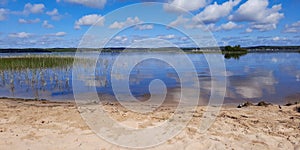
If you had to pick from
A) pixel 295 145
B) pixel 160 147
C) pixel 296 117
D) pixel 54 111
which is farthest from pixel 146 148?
pixel 296 117

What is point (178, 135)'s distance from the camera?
6398mm

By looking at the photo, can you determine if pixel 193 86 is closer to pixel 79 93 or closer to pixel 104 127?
pixel 79 93

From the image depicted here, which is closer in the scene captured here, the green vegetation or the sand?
the sand

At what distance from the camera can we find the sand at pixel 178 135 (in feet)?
19.2

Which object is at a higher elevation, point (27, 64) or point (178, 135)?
point (27, 64)

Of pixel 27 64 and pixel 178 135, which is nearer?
pixel 178 135

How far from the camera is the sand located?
5.87 m

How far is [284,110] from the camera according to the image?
838 centimetres

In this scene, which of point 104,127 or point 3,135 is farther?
point 104,127

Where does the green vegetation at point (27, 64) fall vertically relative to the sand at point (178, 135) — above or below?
above

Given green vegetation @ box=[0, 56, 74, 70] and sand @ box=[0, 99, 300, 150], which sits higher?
green vegetation @ box=[0, 56, 74, 70]

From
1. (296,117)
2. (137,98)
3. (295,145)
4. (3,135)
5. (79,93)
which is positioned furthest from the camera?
(79,93)

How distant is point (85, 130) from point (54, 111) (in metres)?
2.11

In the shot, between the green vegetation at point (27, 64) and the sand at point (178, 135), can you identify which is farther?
the green vegetation at point (27, 64)
